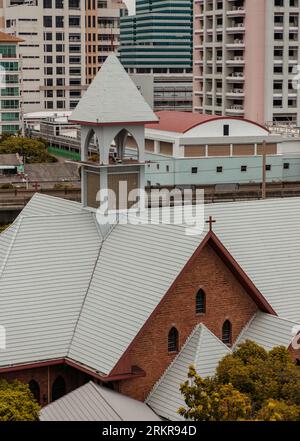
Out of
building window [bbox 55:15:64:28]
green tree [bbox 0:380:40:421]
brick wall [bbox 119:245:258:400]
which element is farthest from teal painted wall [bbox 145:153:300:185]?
building window [bbox 55:15:64:28]

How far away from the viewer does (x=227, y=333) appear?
106 feet

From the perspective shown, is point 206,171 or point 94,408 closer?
point 94,408

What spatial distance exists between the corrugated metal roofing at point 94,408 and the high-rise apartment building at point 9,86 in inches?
4196

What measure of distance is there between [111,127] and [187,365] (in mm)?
11491

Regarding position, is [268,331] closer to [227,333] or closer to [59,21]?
[227,333]

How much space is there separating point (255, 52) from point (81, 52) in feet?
243

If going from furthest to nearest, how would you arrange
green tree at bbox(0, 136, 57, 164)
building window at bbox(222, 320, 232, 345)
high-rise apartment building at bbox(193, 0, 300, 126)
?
green tree at bbox(0, 136, 57, 164) → high-rise apartment building at bbox(193, 0, 300, 126) → building window at bbox(222, 320, 232, 345)

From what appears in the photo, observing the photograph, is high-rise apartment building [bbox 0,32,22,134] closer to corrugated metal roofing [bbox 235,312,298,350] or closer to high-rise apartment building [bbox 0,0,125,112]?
high-rise apartment building [bbox 0,0,125,112]

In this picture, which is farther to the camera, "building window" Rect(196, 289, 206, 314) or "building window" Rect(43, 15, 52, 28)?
"building window" Rect(43, 15, 52, 28)

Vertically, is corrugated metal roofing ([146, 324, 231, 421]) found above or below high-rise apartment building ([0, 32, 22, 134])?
below

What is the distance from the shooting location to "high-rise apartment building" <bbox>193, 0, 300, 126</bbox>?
106 meters

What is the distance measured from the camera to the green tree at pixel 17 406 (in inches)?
990

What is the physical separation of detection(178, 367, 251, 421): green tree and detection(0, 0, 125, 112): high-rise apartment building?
152 meters

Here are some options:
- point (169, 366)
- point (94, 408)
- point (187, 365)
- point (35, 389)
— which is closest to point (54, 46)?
point (35, 389)
